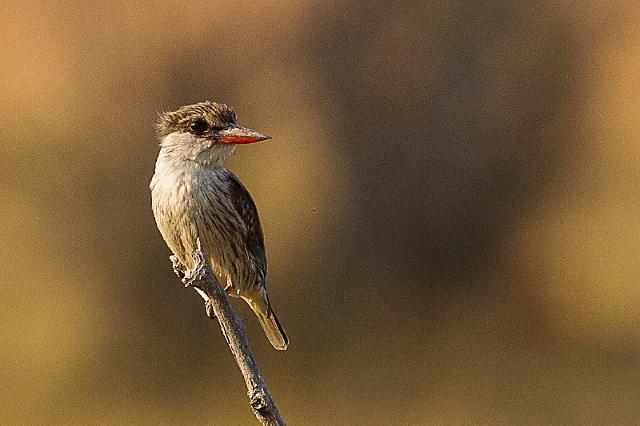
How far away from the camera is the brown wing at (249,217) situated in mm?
3447

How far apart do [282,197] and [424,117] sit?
4.20ft

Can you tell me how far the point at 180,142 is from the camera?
132 inches

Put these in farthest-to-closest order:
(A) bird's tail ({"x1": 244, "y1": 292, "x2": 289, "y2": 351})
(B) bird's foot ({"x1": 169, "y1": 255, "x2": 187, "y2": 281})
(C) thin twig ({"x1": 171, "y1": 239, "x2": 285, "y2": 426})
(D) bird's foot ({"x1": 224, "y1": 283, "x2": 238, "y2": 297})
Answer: (A) bird's tail ({"x1": 244, "y1": 292, "x2": 289, "y2": 351})
(D) bird's foot ({"x1": 224, "y1": 283, "x2": 238, "y2": 297})
(B) bird's foot ({"x1": 169, "y1": 255, "x2": 187, "y2": 281})
(C) thin twig ({"x1": 171, "y1": 239, "x2": 285, "y2": 426})

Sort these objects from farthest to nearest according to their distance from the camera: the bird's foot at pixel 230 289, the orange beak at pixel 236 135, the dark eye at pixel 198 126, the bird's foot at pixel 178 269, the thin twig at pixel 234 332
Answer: the bird's foot at pixel 230 289 → the dark eye at pixel 198 126 → the orange beak at pixel 236 135 → the bird's foot at pixel 178 269 → the thin twig at pixel 234 332

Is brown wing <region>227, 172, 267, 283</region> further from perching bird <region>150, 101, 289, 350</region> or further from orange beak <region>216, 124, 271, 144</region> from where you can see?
orange beak <region>216, 124, 271, 144</region>

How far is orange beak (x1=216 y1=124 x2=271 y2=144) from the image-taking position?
3137 millimetres

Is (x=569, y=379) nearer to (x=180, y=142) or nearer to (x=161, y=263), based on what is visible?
(x=161, y=263)

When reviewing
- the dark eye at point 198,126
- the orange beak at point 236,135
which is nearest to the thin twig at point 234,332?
the orange beak at point 236,135

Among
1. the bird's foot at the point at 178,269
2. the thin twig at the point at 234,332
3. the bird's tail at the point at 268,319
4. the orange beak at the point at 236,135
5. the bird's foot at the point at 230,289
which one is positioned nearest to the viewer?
the thin twig at the point at 234,332

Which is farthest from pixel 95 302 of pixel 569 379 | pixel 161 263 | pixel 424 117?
pixel 569 379

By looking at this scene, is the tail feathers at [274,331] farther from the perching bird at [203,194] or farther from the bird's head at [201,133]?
the bird's head at [201,133]

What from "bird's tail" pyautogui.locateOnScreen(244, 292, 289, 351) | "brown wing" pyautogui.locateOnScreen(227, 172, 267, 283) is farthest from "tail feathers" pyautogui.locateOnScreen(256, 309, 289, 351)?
"brown wing" pyautogui.locateOnScreen(227, 172, 267, 283)

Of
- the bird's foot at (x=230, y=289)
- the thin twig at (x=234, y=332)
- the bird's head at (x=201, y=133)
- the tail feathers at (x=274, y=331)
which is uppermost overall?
the bird's head at (x=201, y=133)

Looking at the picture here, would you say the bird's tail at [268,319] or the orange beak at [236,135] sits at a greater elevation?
the orange beak at [236,135]
